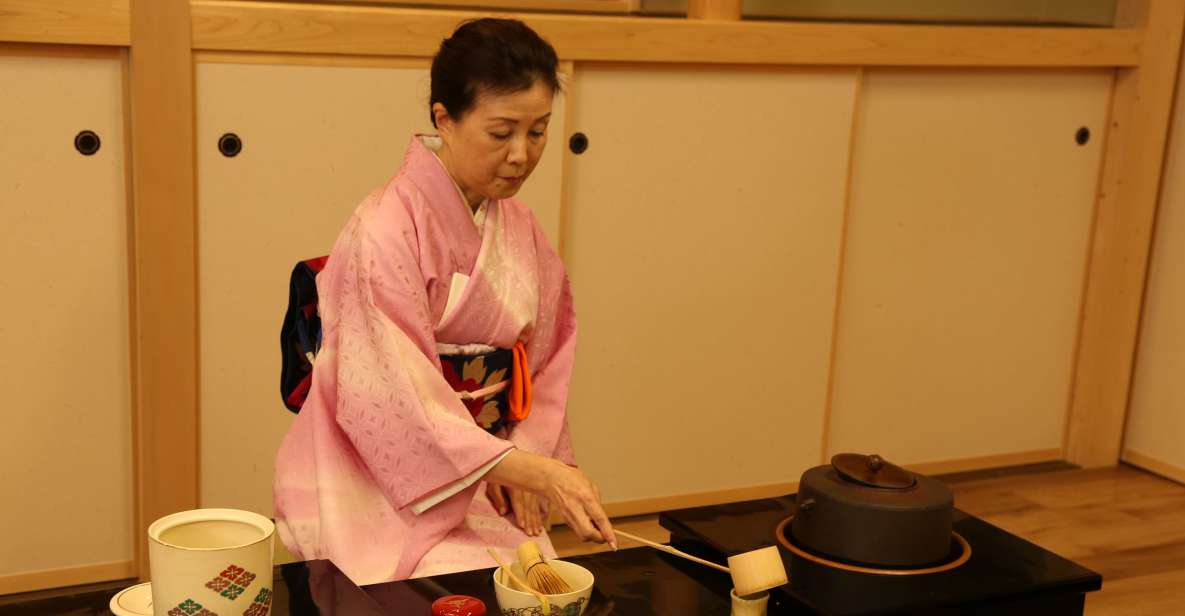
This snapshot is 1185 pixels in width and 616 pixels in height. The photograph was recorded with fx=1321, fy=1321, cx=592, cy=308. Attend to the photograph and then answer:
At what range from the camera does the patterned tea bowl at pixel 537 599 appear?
1.52 metres

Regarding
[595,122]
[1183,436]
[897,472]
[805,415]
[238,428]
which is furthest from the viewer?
[1183,436]

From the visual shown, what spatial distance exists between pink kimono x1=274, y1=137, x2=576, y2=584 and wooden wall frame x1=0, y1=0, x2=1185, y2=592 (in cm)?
97

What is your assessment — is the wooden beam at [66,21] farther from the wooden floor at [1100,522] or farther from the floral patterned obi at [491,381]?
the wooden floor at [1100,522]

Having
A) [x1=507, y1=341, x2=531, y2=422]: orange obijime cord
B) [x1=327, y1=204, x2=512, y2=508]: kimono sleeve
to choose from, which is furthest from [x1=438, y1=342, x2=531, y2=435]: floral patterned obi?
[x1=327, y1=204, x2=512, y2=508]: kimono sleeve

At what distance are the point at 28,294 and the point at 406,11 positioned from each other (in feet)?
3.33

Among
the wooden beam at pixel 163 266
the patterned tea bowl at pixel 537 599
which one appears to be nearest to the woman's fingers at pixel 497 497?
the patterned tea bowl at pixel 537 599

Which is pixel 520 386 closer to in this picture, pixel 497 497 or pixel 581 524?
pixel 497 497

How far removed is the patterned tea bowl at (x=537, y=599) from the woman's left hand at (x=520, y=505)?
47 centimetres

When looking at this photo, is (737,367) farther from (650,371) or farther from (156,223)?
(156,223)

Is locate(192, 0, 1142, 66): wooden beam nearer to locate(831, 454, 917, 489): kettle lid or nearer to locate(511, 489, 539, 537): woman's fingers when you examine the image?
locate(511, 489, 539, 537): woman's fingers

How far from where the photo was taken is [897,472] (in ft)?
6.21

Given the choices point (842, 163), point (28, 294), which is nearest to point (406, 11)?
point (28, 294)

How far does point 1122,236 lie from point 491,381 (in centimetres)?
264

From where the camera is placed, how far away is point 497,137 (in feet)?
6.37
